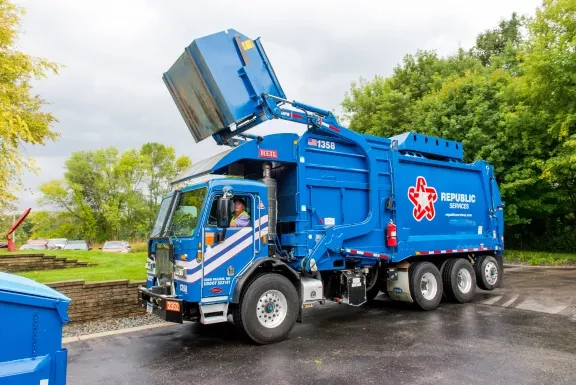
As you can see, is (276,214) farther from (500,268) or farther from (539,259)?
(539,259)

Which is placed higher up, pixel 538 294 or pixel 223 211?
pixel 223 211

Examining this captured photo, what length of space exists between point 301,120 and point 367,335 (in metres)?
3.76

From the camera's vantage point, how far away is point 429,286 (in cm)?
903

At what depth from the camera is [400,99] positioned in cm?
2369

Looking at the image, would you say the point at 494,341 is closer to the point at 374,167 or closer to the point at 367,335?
the point at 367,335

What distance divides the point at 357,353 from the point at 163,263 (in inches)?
126

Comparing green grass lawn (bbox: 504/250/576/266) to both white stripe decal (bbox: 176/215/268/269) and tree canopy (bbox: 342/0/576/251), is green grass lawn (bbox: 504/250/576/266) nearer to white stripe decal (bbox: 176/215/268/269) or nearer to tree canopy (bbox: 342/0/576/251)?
tree canopy (bbox: 342/0/576/251)

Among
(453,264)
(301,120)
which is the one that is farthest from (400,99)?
(301,120)

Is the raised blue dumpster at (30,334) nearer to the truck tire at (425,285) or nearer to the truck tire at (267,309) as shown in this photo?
the truck tire at (267,309)

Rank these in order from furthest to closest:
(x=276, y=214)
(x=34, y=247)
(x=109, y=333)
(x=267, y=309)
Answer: (x=34, y=247) → (x=276, y=214) → (x=109, y=333) → (x=267, y=309)

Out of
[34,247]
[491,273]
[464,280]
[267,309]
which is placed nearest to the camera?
[267,309]

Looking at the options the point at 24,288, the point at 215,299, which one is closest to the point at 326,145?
the point at 215,299

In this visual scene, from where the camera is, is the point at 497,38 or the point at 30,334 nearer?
the point at 30,334

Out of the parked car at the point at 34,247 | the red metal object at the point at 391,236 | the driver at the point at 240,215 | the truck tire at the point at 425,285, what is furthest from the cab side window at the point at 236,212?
the parked car at the point at 34,247
